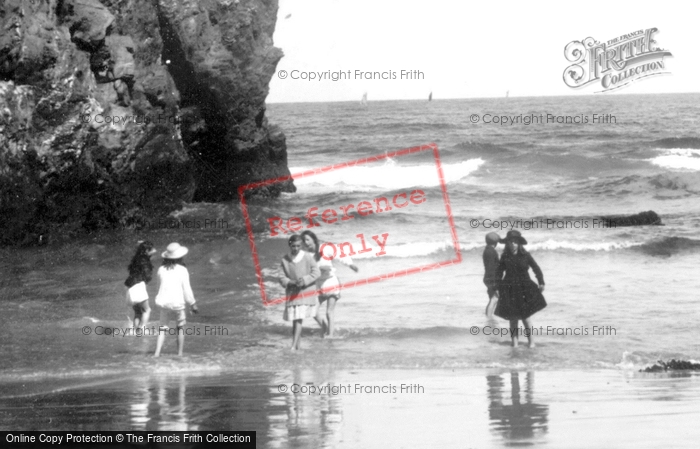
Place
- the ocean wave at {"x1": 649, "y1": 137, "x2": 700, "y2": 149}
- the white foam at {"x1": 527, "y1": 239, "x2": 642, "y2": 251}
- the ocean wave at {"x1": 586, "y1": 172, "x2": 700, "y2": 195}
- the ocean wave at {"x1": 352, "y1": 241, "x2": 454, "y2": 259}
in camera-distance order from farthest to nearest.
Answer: the ocean wave at {"x1": 649, "y1": 137, "x2": 700, "y2": 149}, the ocean wave at {"x1": 586, "y1": 172, "x2": 700, "y2": 195}, the white foam at {"x1": 527, "y1": 239, "x2": 642, "y2": 251}, the ocean wave at {"x1": 352, "y1": 241, "x2": 454, "y2": 259}

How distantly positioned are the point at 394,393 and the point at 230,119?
55.3 feet

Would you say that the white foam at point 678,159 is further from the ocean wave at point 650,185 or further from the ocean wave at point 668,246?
the ocean wave at point 668,246

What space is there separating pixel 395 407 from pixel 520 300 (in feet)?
11.4

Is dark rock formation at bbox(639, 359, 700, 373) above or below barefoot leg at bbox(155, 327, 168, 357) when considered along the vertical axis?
below

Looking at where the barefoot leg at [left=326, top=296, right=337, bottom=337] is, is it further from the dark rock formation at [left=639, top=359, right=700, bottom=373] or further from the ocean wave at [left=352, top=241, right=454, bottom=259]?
the ocean wave at [left=352, top=241, right=454, bottom=259]

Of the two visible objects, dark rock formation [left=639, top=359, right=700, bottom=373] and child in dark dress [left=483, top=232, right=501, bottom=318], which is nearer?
dark rock formation [left=639, top=359, right=700, bottom=373]

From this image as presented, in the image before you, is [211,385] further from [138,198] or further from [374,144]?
[374,144]

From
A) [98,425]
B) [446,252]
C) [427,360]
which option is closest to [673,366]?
[427,360]

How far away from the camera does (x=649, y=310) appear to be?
1233cm

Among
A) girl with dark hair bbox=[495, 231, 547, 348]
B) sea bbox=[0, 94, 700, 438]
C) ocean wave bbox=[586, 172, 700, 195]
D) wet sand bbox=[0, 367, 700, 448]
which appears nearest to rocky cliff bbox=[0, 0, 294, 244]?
sea bbox=[0, 94, 700, 438]

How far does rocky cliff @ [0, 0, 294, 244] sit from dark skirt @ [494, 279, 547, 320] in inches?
391

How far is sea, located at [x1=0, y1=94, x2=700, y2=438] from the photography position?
32.1 ft

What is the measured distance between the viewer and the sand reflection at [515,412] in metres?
6.17

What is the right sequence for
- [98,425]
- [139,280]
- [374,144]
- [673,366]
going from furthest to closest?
1. [374,144]
2. [139,280]
3. [673,366]
4. [98,425]
